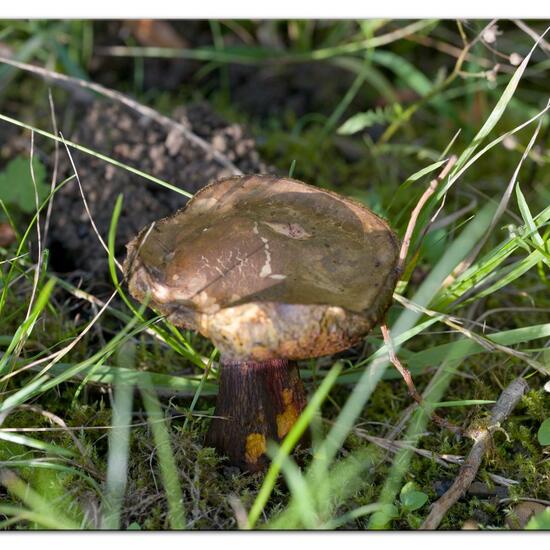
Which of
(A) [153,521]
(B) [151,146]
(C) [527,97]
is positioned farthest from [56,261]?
(C) [527,97]

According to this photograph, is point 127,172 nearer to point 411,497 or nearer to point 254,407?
point 254,407

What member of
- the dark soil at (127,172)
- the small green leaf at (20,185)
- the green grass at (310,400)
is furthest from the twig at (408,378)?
A: the small green leaf at (20,185)

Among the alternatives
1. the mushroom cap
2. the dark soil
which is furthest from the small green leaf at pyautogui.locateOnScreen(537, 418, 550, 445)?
the dark soil

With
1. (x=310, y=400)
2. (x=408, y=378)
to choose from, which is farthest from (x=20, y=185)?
(x=408, y=378)

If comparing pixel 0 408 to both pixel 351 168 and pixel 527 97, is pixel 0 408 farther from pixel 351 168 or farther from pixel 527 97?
pixel 527 97

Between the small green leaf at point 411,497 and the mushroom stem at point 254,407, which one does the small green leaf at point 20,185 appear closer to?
the mushroom stem at point 254,407
